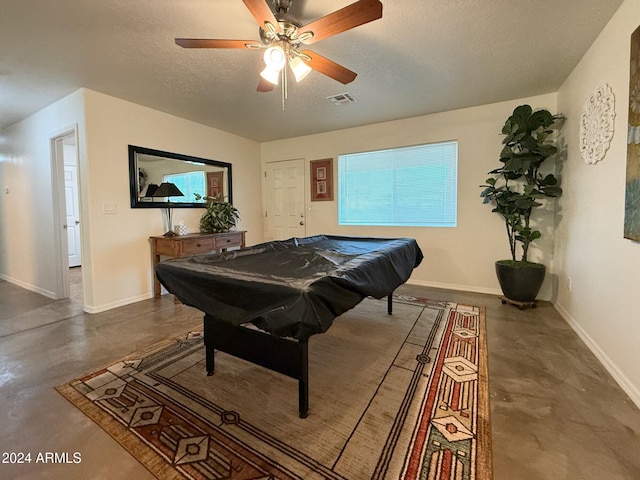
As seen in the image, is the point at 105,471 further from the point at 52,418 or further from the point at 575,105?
the point at 575,105

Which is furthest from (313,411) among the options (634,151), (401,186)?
(401,186)

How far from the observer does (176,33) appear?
2094 mm

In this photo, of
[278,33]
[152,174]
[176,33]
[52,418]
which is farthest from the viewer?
[152,174]

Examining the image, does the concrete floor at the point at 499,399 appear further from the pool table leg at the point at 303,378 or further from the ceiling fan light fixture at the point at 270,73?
the ceiling fan light fixture at the point at 270,73

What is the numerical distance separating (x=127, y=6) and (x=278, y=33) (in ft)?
3.25

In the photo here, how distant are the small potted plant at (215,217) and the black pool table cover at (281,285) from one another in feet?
7.01

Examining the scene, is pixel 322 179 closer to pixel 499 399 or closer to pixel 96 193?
pixel 96 193

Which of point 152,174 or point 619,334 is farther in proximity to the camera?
point 152,174

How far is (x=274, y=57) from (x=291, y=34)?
165mm

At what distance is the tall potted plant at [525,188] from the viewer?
118 inches

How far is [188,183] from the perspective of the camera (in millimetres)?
4066

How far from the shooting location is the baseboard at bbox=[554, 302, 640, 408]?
1.65 meters

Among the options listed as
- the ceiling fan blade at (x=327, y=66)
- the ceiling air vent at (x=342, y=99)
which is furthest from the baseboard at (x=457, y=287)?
the ceiling fan blade at (x=327, y=66)

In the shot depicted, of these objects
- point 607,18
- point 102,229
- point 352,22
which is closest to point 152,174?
point 102,229
